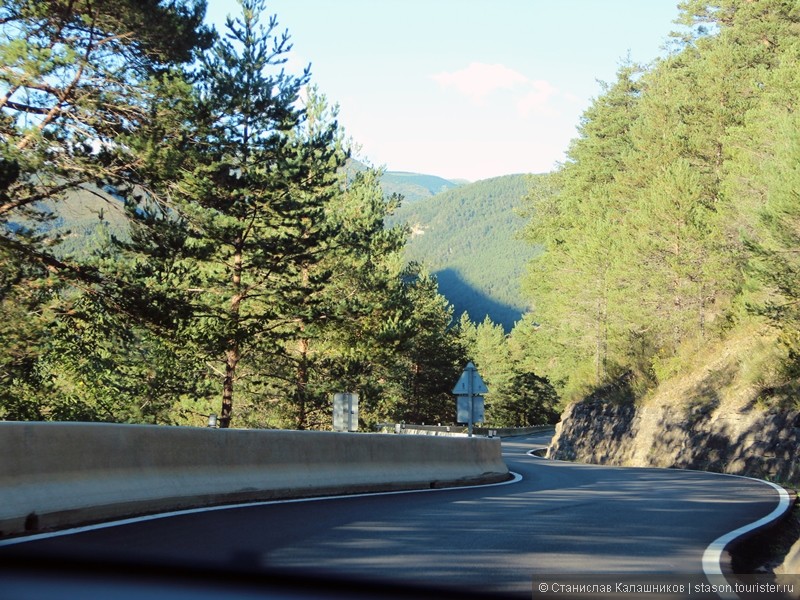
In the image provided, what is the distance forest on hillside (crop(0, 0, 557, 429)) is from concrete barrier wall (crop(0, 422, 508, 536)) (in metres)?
9.41

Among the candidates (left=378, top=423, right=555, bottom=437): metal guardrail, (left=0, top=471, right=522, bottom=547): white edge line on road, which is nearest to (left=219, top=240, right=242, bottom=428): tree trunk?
(left=378, top=423, right=555, bottom=437): metal guardrail

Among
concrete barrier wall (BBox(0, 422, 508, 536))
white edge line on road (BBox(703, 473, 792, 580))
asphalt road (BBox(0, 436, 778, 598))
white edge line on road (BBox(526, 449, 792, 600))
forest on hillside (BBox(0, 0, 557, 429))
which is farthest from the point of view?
forest on hillside (BBox(0, 0, 557, 429))

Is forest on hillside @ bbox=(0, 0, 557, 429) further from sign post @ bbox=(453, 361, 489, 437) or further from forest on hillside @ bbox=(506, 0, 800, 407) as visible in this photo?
forest on hillside @ bbox=(506, 0, 800, 407)

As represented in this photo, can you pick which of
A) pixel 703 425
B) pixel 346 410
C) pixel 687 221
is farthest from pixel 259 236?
pixel 687 221

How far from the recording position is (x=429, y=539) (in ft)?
31.4

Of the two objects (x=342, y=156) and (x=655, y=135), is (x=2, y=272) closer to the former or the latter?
(x=342, y=156)

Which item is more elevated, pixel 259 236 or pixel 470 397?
pixel 259 236

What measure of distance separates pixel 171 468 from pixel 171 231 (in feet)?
47.0

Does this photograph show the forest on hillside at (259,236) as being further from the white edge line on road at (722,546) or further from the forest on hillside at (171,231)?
the white edge line on road at (722,546)

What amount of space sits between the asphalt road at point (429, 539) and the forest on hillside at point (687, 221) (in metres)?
17.0

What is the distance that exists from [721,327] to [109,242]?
27773 millimetres

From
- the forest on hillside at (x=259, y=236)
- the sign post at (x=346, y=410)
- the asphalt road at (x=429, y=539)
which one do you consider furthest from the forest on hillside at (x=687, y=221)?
the asphalt road at (x=429, y=539)

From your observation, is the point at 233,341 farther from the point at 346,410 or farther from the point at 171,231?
the point at 346,410

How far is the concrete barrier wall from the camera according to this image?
9.41 meters
